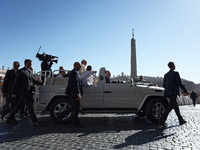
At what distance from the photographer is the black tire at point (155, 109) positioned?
5.90 meters

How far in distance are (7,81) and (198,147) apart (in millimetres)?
5592

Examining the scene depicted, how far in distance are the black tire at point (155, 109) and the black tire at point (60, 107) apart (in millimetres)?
2329

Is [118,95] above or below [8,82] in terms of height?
below

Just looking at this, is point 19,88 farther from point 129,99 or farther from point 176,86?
point 176,86

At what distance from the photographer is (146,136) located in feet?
14.2

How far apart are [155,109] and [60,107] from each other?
2852 millimetres

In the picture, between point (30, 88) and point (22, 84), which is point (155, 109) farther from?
point (22, 84)

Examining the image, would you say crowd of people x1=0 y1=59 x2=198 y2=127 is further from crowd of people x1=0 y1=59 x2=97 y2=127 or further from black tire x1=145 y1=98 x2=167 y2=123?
black tire x1=145 y1=98 x2=167 y2=123

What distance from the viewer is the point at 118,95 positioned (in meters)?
5.98

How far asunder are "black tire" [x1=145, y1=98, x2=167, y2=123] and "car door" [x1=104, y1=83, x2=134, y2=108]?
528mm

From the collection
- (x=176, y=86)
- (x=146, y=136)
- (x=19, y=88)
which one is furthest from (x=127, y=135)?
(x=19, y=88)

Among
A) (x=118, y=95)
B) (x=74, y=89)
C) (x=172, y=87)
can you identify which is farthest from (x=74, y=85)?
(x=172, y=87)

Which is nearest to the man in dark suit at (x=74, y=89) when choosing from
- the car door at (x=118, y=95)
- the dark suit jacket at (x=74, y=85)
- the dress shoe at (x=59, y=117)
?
the dark suit jacket at (x=74, y=85)

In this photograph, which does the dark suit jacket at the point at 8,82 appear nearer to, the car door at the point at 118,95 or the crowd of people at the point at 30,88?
the crowd of people at the point at 30,88
